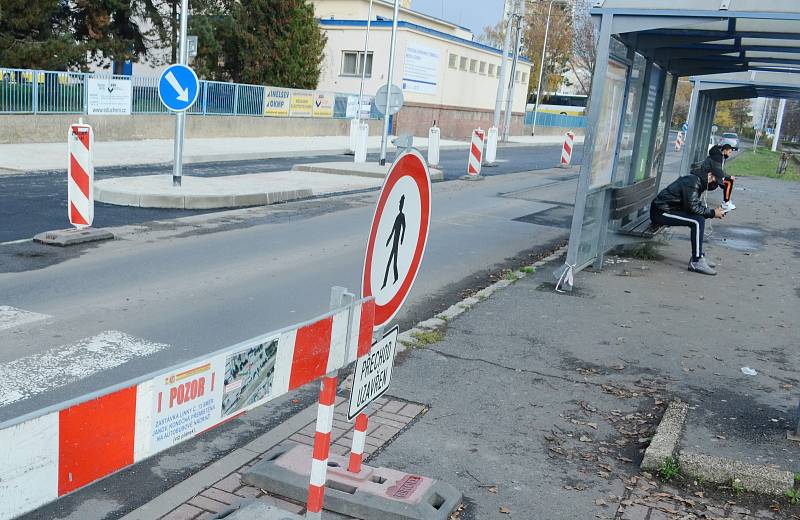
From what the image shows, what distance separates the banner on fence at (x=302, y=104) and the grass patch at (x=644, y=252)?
76.6 feet

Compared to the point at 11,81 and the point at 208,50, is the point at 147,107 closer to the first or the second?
the point at 11,81

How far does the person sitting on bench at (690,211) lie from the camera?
35.2 feet

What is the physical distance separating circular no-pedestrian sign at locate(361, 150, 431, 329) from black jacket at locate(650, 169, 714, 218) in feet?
25.6

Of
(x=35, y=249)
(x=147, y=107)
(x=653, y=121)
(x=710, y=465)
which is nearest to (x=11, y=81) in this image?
(x=147, y=107)

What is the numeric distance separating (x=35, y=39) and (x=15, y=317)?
24189 mm

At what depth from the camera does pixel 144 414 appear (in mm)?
2191

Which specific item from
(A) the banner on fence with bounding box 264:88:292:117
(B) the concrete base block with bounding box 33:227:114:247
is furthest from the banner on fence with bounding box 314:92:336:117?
(B) the concrete base block with bounding box 33:227:114:247

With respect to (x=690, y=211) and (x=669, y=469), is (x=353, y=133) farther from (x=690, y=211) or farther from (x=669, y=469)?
(x=669, y=469)

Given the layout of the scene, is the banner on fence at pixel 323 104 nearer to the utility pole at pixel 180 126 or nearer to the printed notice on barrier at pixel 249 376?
the utility pole at pixel 180 126

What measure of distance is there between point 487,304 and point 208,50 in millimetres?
28518

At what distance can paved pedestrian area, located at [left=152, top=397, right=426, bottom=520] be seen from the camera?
3.84 m

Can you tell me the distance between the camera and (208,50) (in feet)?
110

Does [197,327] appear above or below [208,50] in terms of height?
below

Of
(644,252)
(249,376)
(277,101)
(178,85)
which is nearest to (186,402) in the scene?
(249,376)
